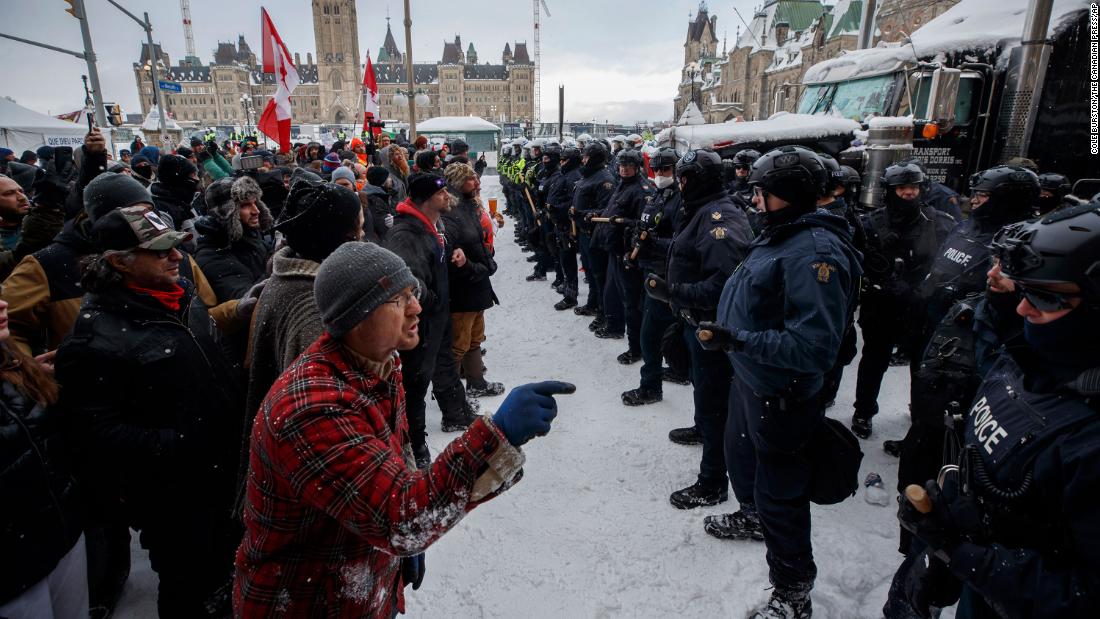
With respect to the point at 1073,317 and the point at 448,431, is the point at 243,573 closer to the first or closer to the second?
the point at 1073,317

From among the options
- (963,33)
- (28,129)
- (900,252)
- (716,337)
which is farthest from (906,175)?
(28,129)

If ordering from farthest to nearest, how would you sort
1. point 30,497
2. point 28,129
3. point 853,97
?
point 28,129 < point 853,97 < point 30,497

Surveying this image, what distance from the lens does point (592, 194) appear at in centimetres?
745

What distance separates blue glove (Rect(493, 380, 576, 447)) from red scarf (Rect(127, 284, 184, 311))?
1.82m

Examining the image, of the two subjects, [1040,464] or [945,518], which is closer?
[1040,464]

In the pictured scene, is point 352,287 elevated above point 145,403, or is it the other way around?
point 352,287

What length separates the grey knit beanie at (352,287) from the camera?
4.97 ft

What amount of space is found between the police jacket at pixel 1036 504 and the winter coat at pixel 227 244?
12.4ft

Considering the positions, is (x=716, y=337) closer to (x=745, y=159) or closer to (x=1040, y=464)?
(x=1040, y=464)

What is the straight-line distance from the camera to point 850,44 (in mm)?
45812

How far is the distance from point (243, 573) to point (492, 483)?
0.91 metres

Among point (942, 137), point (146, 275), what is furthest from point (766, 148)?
→ point (146, 275)

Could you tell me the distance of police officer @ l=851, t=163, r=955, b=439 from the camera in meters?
4.32

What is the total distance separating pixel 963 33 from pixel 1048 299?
7.73 m
